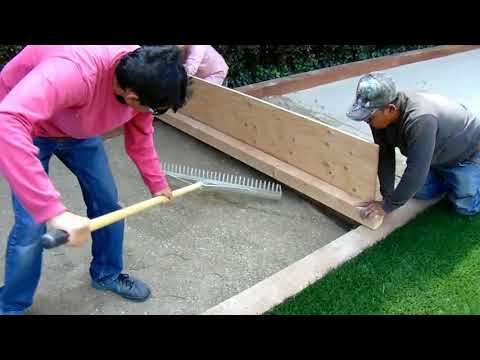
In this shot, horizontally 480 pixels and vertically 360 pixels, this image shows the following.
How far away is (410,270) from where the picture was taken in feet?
9.06

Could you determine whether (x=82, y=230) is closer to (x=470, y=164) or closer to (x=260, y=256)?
Answer: (x=260, y=256)

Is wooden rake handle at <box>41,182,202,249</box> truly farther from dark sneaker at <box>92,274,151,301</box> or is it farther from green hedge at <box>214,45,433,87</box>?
green hedge at <box>214,45,433,87</box>

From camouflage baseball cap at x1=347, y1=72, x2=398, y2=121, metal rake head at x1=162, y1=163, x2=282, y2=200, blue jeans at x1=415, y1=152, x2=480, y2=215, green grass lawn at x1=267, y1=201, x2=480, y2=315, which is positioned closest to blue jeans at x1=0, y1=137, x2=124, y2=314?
green grass lawn at x1=267, y1=201, x2=480, y2=315

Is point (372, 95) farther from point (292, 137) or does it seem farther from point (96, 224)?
point (96, 224)

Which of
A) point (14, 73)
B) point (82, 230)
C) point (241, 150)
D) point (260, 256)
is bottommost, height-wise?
point (260, 256)

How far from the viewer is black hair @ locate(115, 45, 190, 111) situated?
172 centimetres

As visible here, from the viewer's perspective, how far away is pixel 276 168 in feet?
11.7

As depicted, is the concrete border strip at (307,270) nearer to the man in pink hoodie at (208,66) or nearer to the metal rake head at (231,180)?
the metal rake head at (231,180)

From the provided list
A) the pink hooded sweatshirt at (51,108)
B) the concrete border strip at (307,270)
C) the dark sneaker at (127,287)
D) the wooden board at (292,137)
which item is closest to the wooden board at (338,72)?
the wooden board at (292,137)

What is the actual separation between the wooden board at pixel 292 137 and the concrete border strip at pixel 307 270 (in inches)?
10.0

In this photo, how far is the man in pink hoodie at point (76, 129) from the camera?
60.7 inches

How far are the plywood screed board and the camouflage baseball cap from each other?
35cm
